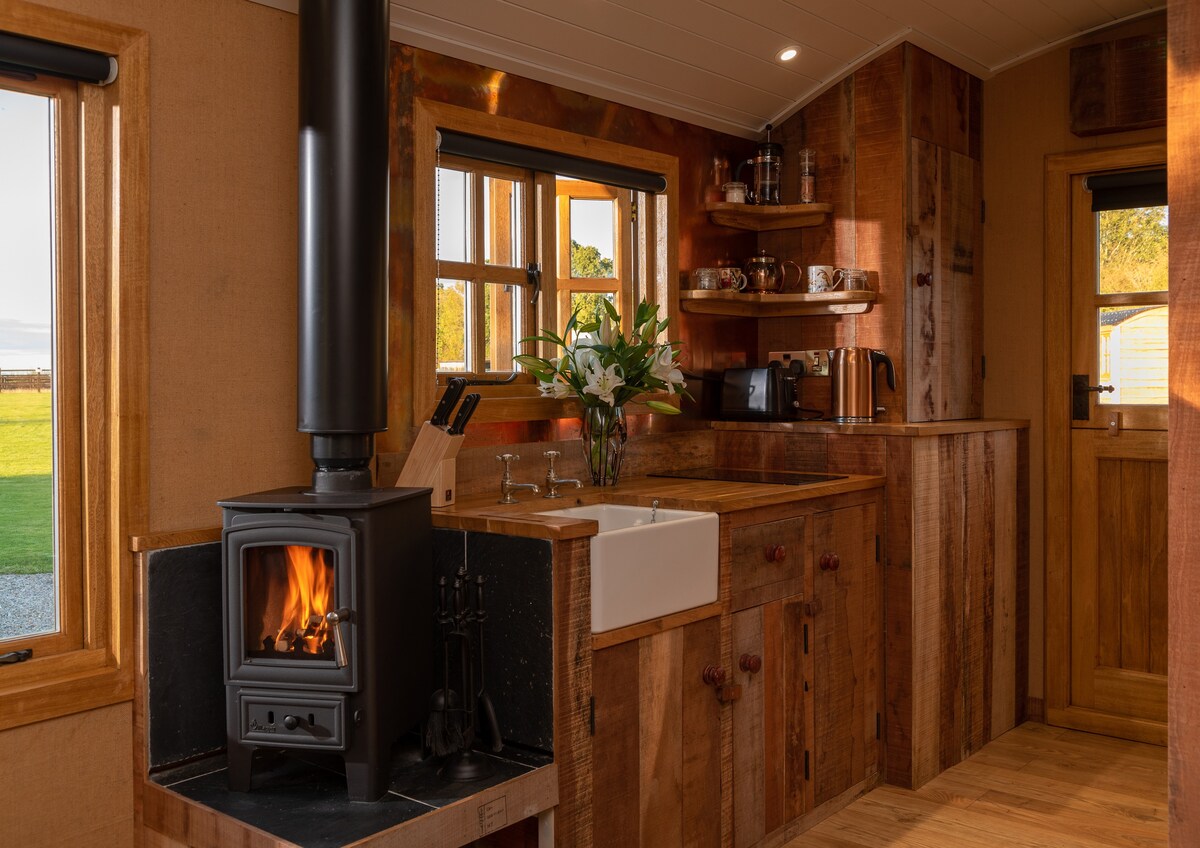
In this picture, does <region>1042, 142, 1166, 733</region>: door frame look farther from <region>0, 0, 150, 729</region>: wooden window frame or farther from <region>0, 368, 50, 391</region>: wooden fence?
<region>0, 368, 50, 391</region>: wooden fence

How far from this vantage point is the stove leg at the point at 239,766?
2.26m

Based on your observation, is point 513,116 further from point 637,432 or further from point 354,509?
point 354,509

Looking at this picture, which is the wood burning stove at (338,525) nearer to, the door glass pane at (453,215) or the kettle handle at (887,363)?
the door glass pane at (453,215)

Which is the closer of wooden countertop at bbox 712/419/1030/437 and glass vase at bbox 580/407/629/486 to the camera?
glass vase at bbox 580/407/629/486

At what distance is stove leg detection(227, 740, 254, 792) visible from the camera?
2.26 m

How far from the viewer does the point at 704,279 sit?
12.4 ft

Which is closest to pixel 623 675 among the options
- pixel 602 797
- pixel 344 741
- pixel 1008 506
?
pixel 602 797

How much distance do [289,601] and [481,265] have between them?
128 cm

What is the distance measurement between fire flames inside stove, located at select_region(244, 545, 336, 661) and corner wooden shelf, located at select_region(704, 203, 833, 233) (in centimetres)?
221

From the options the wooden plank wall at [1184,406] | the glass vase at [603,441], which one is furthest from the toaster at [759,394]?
the wooden plank wall at [1184,406]

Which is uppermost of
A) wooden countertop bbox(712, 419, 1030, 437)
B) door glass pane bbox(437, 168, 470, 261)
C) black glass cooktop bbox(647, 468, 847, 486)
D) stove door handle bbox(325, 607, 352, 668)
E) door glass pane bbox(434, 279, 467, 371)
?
door glass pane bbox(437, 168, 470, 261)

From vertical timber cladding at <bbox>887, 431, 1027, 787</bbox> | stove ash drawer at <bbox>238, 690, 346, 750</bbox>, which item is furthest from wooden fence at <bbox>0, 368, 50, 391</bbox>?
vertical timber cladding at <bbox>887, 431, 1027, 787</bbox>

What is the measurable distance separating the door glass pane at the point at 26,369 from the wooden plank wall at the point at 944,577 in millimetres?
2350

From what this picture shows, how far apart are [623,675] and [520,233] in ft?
4.64
